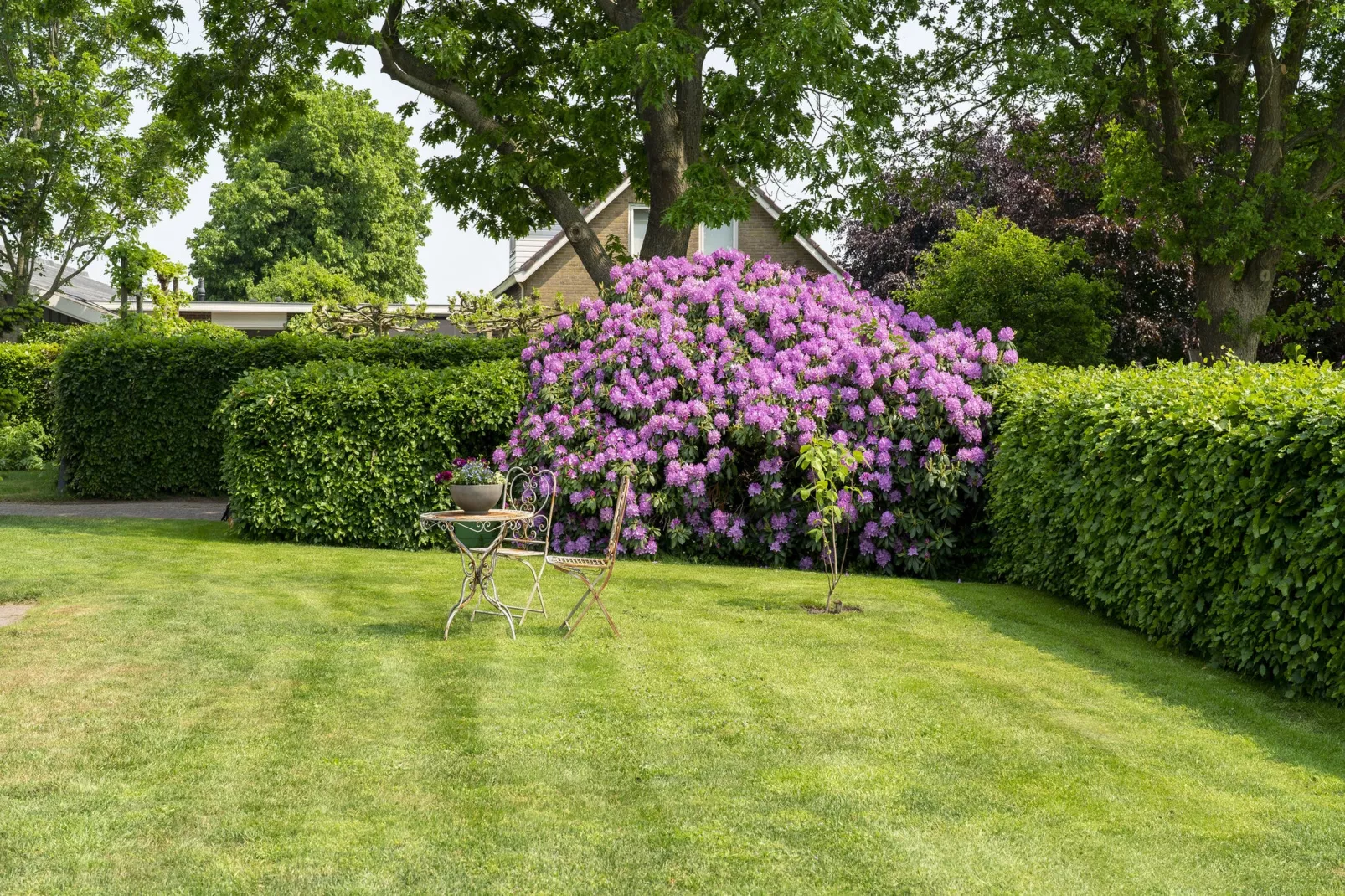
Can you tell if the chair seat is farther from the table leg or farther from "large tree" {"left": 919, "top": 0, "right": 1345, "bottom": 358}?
"large tree" {"left": 919, "top": 0, "right": 1345, "bottom": 358}

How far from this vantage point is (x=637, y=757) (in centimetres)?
552

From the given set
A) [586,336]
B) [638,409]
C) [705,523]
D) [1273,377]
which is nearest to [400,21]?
[586,336]

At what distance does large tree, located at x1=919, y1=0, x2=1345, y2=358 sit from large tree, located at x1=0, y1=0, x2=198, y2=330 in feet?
82.6

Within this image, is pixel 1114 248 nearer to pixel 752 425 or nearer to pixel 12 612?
pixel 752 425

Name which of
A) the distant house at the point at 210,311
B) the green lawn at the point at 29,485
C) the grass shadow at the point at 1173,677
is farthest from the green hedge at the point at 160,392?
the distant house at the point at 210,311

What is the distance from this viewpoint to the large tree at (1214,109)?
16125 mm

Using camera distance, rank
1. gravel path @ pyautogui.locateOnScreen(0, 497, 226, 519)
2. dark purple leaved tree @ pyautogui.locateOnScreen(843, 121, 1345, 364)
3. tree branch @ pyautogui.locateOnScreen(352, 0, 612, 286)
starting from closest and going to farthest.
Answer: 1. gravel path @ pyautogui.locateOnScreen(0, 497, 226, 519)
2. tree branch @ pyautogui.locateOnScreen(352, 0, 612, 286)
3. dark purple leaved tree @ pyautogui.locateOnScreen(843, 121, 1345, 364)

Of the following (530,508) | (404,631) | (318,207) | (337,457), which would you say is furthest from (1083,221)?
(318,207)

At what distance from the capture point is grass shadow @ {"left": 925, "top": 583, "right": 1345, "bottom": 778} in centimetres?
609

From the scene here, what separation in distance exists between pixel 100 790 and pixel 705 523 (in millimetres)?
7925

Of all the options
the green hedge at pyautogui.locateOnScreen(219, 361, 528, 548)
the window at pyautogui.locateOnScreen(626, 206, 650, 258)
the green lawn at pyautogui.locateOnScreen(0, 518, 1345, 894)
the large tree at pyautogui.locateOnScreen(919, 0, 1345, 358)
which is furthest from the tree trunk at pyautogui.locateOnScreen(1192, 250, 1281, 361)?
the window at pyautogui.locateOnScreen(626, 206, 650, 258)

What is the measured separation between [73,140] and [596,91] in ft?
82.0

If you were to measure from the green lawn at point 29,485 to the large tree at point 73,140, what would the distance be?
1563 cm

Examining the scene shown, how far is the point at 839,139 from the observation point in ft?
48.3
